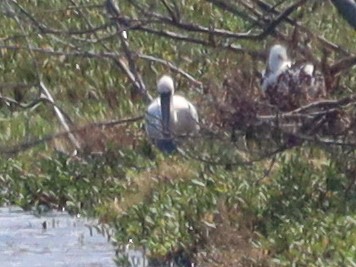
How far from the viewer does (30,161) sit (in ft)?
47.0

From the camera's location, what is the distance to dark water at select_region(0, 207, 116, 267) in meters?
11.1

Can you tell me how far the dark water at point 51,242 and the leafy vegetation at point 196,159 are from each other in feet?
0.61

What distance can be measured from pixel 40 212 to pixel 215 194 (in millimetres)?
1732

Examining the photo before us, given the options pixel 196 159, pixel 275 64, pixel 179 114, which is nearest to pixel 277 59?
pixel 275 64

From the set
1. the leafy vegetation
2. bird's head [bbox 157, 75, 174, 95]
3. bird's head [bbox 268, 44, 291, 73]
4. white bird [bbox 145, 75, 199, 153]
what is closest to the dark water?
the leafy vegetation

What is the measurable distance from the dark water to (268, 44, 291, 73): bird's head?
267cm

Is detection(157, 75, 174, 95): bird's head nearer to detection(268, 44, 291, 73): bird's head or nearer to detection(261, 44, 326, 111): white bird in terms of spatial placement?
detection(268, 44, 291, 73): bird's head

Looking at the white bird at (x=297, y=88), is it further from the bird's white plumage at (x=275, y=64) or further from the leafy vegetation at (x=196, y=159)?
the bird's white plumage at (x=275, y=64)

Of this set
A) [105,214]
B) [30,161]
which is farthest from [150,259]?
[30,161]

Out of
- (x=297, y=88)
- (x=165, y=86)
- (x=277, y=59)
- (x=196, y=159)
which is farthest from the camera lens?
(x=277, y=59)

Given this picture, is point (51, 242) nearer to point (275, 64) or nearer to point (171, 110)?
point (171, 110)

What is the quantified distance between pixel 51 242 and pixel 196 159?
3.61 feet

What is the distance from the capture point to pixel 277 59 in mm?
15359

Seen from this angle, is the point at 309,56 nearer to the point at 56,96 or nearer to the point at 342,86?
the point at 342,86
